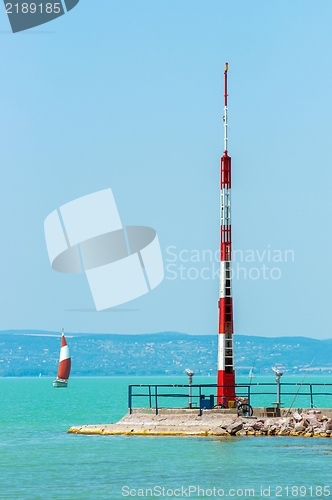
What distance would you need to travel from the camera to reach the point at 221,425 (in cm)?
4325

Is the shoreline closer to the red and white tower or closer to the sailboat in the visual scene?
the red and white tower

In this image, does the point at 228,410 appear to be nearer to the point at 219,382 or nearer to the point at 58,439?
the point at 219,382

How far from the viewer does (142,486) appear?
108 ft

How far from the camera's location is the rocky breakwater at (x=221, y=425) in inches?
1702

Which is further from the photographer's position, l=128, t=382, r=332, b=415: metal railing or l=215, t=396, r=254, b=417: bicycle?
l=215, t=396, r=254, b=417: bicycle

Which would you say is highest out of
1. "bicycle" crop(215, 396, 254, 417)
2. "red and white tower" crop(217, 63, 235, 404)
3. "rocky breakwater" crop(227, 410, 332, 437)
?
"red and white tower" crop(217, 63, 235, 404)

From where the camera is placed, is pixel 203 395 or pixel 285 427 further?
pixel 203 395

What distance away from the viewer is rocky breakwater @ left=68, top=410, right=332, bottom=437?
43219 millimetres

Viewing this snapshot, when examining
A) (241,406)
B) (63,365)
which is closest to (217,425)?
(241,406)

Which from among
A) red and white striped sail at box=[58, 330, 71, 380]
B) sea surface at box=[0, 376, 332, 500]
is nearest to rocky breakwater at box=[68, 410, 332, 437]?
sea surface at box=[0, 376, 332, 500]

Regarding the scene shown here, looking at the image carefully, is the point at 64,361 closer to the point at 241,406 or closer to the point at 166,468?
the point at 241,406

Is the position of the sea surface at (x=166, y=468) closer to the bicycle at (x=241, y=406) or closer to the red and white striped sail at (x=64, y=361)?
the bicycle at (x=241, y=406)

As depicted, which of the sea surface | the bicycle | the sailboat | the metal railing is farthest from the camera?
the sailboat

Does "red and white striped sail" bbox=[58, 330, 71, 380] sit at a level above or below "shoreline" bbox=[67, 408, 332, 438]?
above
